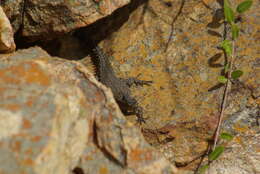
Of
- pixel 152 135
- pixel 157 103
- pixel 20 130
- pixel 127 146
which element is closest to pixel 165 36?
pixel 157 103

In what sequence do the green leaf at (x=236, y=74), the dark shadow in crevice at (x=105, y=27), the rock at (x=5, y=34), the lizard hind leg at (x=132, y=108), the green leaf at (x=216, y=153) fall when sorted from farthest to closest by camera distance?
1. the dark shadow in crevice at (x=105, y=27)
2. the lizard hind leg at (x=132, y=108)
3. the green leaf at (x=236, y=74)
4. the green leaf at (x=216, y=153)
5. the rock at (x=5, y=34)

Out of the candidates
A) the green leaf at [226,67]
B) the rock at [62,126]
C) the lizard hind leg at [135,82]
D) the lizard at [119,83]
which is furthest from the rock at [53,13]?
the green leaf at [226,67]

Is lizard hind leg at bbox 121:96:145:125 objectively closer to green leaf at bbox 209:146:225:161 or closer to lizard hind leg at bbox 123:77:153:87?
lizard hind leg at bbox 123:77:153:87

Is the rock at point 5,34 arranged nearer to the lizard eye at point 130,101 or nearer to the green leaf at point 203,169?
the lizard eye at point 130,101

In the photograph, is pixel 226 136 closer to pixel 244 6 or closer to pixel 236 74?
pixel 236 74

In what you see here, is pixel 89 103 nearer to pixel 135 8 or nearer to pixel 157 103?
pixel 157 103

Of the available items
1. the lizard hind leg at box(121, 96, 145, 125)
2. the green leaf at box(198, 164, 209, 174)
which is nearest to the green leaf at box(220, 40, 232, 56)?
the lizard hind leg at box(121, 96, 145, 125)
